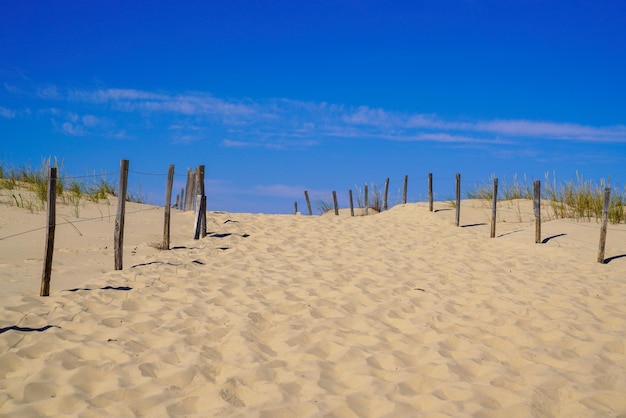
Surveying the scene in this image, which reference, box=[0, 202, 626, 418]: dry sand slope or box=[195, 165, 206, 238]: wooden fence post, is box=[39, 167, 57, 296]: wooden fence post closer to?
box=[0, 202, 626, 418]: dry sand slope

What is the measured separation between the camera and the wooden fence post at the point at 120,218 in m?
7.20

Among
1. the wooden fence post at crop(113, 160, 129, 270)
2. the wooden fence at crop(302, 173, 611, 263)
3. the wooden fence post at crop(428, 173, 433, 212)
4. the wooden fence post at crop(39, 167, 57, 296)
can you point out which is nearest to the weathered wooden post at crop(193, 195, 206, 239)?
the wooden fence post at crop(113, 160, 129, 270)

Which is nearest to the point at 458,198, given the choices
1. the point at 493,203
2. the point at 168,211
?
the point at 493,203

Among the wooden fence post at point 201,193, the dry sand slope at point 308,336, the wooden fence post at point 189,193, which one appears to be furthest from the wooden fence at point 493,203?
the wooden fence post at point 189,193

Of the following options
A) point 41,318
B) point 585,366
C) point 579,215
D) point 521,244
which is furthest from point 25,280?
point 579,215

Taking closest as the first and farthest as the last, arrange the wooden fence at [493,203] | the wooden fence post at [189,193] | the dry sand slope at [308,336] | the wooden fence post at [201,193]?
the dry sand slope at [308,336] → the wooden fence at [493,203] → the wooden fence post at [201,193] → the wooden fence post at [189,193]

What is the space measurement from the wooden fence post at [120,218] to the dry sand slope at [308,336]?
8.9 inches

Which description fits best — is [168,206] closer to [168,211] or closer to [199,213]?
[168,211]

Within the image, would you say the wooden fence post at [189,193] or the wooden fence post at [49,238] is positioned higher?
the wooden fence post at [189,193]

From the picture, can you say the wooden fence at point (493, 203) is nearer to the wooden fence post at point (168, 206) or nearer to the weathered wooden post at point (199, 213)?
the weathered wooden post at point (199, 213)

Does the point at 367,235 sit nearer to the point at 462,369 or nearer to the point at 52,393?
the point at 462,369

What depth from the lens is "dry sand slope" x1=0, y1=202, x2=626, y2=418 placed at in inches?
135

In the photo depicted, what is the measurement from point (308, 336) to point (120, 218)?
3.93 m

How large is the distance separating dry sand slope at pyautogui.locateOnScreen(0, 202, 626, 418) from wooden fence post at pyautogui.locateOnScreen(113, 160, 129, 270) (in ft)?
0.74
